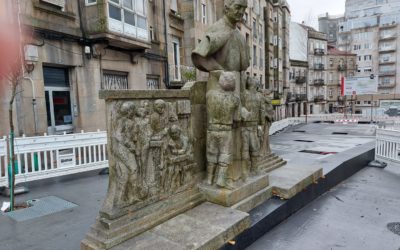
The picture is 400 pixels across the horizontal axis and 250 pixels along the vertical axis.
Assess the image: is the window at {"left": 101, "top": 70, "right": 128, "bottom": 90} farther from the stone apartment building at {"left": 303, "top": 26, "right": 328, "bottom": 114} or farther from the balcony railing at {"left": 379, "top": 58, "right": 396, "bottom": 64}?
the balcony railing at {"left": 379, "top": 58, "right": 396, "bottom": 64}

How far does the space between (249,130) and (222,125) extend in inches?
22.6

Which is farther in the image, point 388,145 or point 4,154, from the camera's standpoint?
point 388,145

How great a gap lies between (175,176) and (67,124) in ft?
27.2

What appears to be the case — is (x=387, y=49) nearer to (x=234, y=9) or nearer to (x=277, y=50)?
(x=277, y=50)

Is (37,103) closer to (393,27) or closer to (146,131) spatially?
(146,131)

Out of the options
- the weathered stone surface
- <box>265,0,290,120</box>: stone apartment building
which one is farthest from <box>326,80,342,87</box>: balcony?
the weathered stone surface

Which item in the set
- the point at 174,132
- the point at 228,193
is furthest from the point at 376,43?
the point at 174,132

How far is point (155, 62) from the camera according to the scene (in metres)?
13.8

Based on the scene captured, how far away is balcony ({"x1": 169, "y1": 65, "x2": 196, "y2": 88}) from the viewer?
14.9 m

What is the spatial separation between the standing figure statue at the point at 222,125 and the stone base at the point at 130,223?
2.10 ft

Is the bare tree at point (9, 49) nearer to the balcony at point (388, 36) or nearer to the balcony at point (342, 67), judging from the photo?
the balcony at point (342, 67)

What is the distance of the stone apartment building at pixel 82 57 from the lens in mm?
8352

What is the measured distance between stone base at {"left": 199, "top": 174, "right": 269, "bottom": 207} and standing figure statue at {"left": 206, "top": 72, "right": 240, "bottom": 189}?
9 cm

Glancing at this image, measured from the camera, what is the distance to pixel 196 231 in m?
2.89
